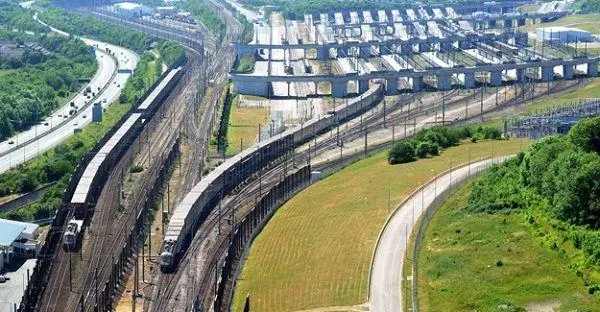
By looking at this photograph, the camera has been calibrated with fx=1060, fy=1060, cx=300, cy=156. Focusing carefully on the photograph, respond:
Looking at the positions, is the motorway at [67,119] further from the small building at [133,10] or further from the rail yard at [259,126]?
the small building at [133,10]

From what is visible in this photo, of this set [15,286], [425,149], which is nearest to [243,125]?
[425,149]

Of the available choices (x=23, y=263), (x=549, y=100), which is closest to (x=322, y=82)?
(x=549, y=100)

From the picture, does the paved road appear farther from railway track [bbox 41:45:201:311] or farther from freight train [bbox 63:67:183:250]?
freight train [bbox 63:67:183:250]

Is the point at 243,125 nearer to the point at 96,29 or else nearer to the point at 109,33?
the point at 109,33

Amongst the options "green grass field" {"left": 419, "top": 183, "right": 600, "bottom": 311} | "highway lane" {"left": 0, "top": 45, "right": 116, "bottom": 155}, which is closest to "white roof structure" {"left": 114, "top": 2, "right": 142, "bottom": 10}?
"highway lane" {"left": 0, "top": 45, "right": 116, "bottom": 155}

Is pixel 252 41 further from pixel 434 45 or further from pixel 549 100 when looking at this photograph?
pixel 549 100

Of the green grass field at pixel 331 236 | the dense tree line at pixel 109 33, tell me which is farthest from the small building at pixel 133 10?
the green grass field at pixel 331 236
